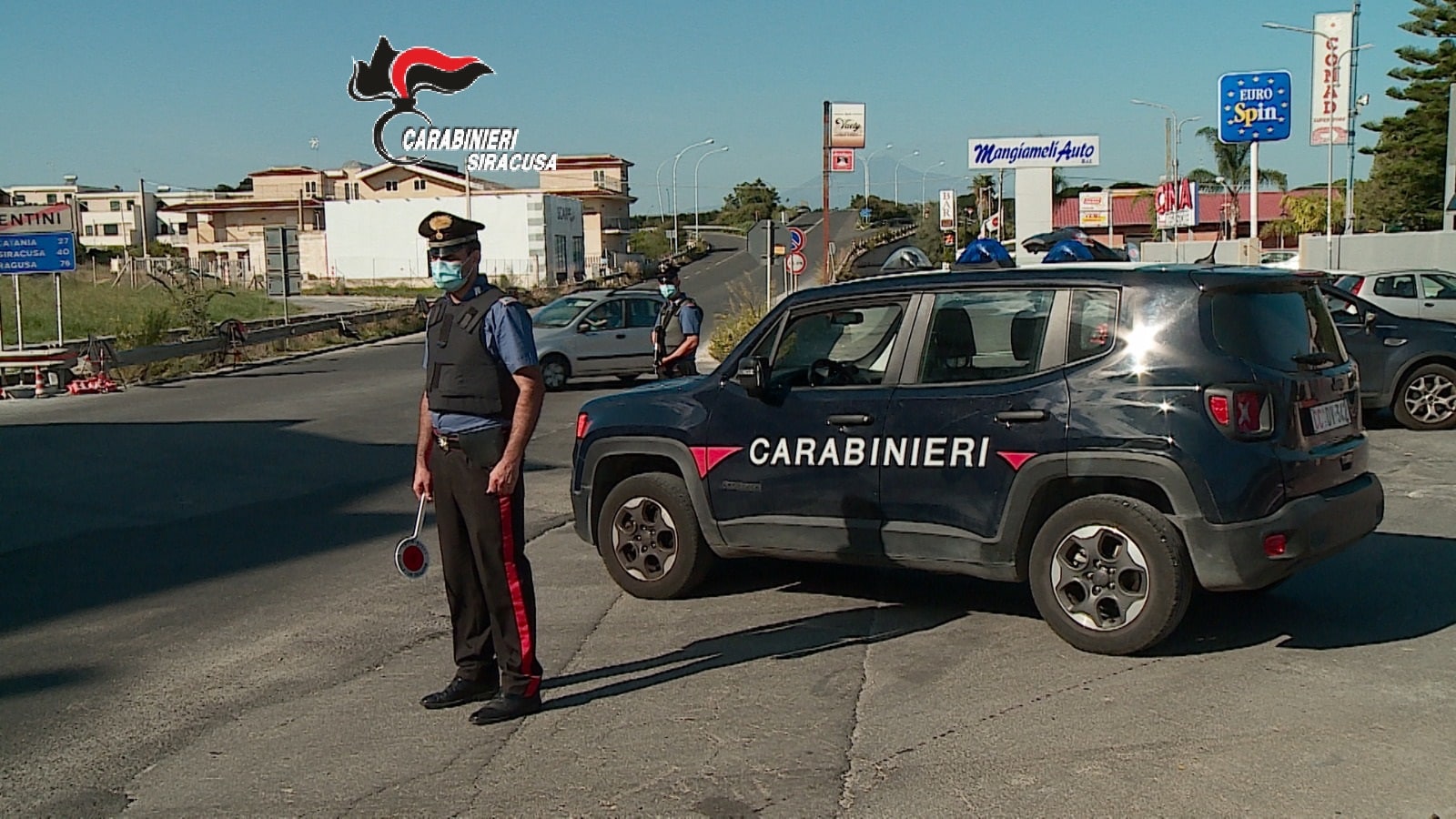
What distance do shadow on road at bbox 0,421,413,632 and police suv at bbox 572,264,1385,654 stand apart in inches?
143

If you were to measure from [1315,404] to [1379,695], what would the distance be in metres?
1.33

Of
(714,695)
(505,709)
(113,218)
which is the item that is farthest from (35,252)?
(113,218)

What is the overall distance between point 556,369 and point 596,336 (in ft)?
2.85

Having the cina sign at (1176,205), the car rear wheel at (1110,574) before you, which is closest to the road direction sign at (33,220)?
the car rear wheel at (1110,574)

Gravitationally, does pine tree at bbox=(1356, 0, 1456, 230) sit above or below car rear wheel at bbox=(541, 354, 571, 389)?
above

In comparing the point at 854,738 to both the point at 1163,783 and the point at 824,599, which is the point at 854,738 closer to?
the point at 1163,783

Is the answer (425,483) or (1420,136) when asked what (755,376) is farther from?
(1420,136)

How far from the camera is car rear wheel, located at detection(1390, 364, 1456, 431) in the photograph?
1434 cm

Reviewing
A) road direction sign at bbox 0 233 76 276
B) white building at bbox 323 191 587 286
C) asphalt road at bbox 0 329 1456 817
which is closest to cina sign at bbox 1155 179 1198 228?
white building at bbox 323 191 587 286

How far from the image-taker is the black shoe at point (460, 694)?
5820 millimetres

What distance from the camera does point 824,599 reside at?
764 cm

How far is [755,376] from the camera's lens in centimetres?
707

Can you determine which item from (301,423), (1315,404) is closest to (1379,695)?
(1315,404)

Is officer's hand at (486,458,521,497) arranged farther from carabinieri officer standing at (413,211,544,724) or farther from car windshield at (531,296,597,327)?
car windshield at (531,296,597,327)
